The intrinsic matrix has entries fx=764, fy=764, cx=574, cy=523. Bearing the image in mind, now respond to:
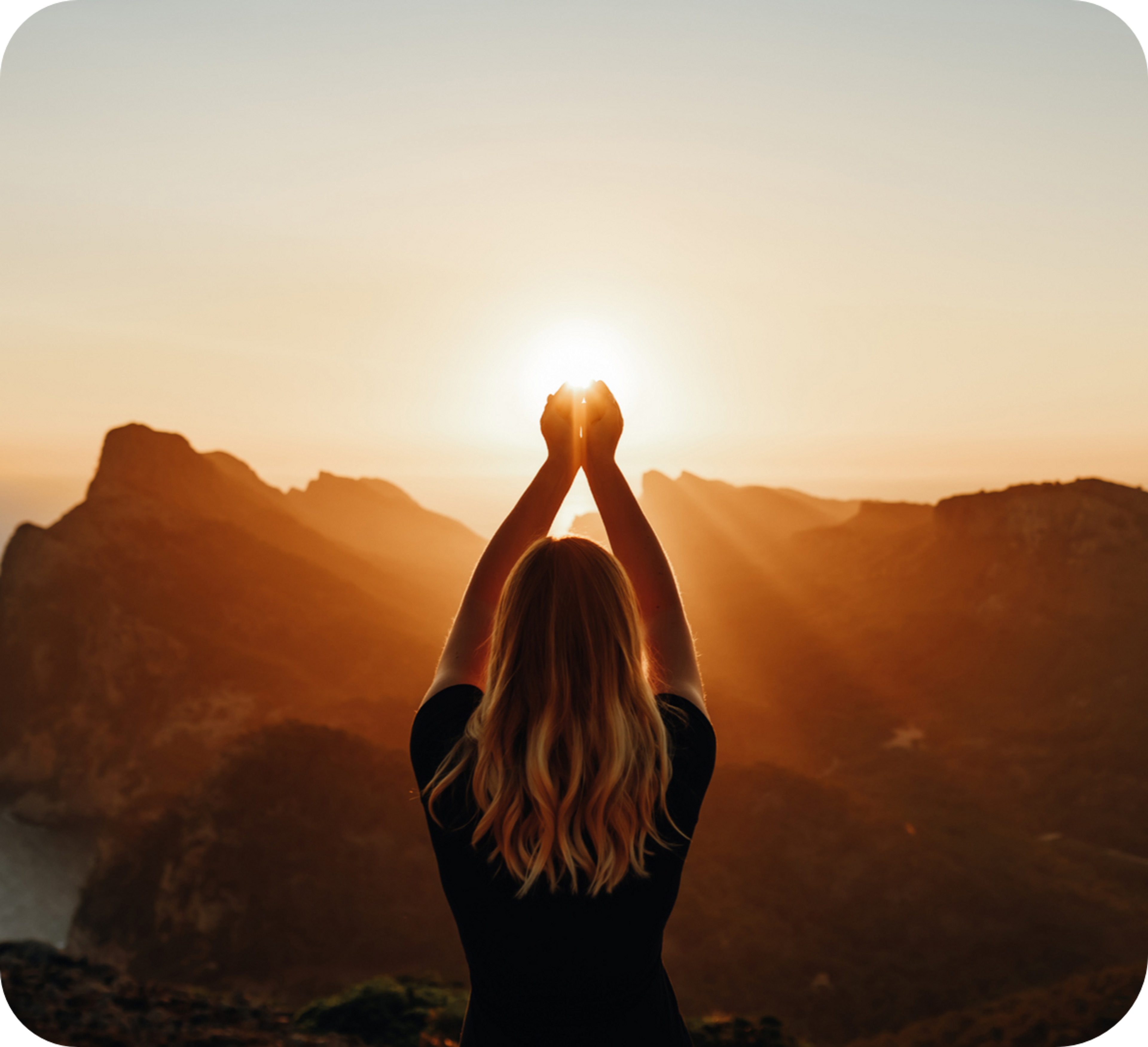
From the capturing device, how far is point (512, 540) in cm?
270

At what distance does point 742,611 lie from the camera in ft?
253

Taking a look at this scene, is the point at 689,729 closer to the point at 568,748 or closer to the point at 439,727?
the point at 568,748

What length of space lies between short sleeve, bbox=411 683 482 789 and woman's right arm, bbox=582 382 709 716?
0.60 meters

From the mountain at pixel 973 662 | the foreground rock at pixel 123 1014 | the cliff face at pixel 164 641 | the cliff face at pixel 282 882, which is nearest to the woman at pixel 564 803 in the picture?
the foreground rock at pixel 123 1014

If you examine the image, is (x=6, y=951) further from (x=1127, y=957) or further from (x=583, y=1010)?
(x=1127, y=957)

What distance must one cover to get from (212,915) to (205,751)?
2902 centimetres

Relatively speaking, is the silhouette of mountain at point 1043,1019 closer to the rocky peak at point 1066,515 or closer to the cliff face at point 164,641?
the cliff face at point 164,641

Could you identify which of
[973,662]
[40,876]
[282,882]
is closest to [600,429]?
[282,882]

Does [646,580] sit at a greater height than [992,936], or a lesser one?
greater

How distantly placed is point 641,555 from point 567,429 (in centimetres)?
64

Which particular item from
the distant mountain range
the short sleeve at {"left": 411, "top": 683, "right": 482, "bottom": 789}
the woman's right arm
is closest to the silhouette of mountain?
the distant mountain range

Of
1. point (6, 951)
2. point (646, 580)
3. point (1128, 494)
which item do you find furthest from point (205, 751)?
point (1128, 494)

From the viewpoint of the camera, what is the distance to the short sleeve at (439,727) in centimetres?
212

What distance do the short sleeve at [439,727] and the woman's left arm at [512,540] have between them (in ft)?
0.18
